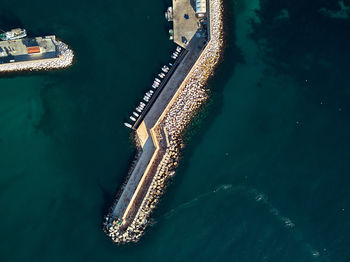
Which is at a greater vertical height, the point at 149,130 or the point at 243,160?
the point at 149,130

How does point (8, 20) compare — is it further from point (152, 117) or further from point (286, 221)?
point (286, 221)

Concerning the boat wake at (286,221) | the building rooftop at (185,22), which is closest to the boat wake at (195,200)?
the boat wake at (286,221)

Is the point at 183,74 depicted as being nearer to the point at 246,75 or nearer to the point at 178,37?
the point at 178,37

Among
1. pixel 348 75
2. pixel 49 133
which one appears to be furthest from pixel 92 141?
pixel 348 75

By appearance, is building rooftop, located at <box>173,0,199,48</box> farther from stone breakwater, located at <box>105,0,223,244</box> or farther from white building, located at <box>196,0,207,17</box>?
stone breakwater, located at <box>105,0,223,244</box>

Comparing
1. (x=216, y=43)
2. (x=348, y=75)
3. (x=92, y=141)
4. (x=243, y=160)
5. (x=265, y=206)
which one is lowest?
(x=265, y=206)
